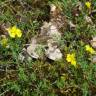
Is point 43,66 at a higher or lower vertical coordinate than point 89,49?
lower

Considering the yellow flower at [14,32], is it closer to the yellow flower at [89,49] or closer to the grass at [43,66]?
the grass at [43,66]

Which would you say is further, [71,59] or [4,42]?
[4,42]

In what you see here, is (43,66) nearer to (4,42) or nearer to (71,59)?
(71,59)

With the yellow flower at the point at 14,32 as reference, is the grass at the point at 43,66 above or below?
below

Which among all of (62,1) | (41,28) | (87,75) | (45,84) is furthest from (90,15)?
(45,84)

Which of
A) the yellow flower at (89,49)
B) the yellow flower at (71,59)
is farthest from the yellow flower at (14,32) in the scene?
the yellow flower at (89,49)

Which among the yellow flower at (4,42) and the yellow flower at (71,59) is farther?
the yellow flower at (4,42)

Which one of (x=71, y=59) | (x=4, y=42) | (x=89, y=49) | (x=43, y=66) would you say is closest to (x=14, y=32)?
(x=4, y=42)

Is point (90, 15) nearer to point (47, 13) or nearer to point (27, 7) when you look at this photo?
point (47, 13)
